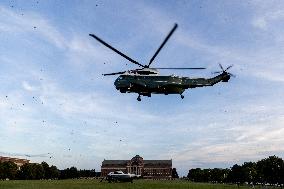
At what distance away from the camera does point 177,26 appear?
2464 cm

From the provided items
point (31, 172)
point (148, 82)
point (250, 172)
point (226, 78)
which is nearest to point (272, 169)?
point (250, 172)

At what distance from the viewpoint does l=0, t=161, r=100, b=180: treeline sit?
5030 inches

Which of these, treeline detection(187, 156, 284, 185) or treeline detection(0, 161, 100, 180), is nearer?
treeline detection(187, 156, 284, 185)

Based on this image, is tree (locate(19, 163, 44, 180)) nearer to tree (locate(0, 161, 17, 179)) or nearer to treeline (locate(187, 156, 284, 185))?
tree (locate(0, 161, 17, 179))

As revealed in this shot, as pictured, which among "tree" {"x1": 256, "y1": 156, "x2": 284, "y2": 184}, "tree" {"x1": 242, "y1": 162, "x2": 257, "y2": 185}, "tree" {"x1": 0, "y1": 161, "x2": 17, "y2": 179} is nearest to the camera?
"tree" {"x1": 256, "y1": 156, "x2": 284, "y2": 184}

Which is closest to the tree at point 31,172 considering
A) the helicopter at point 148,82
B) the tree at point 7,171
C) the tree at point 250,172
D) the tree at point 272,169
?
the tree at point 7,171

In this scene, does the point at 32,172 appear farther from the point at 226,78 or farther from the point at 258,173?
the point at 226,78

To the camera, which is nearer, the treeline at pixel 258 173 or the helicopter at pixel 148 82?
the helicopter at pixel 148 82

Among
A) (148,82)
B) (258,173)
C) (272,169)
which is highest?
(148,82)

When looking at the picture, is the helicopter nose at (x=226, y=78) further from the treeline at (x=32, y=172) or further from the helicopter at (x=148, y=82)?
the treeline at (x=32, y=172)

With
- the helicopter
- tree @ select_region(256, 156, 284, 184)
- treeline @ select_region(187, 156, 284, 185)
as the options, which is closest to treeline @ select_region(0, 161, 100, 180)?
treeline @ select_region(187, 156, 284, 185)

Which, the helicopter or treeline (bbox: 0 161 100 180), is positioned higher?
the helicopter

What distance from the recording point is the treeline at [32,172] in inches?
5030

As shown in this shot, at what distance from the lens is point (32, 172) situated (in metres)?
140
